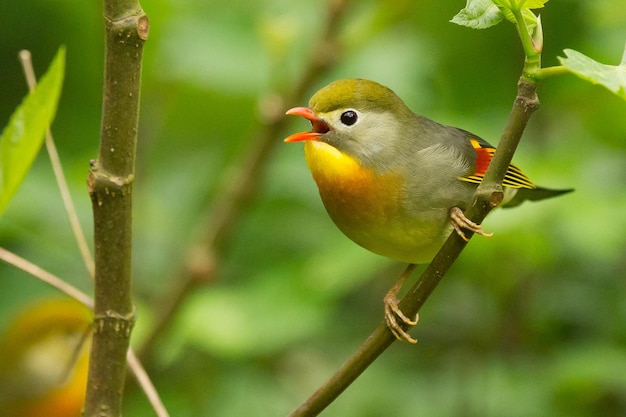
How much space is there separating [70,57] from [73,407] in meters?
1.36

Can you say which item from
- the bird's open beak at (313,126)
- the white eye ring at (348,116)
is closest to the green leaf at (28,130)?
the bird's open beak at (313,126)

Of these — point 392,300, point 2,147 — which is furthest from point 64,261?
point 2,147

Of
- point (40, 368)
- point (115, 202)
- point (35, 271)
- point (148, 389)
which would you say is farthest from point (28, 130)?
point (40, 368)

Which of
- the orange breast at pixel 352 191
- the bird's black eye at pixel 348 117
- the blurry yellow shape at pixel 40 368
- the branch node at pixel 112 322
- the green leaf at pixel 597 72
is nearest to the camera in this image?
the green leaf at pixel 597 72

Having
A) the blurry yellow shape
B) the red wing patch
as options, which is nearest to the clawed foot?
the red wing patch

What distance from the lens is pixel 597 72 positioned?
3.38ft

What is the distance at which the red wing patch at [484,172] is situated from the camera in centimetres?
194

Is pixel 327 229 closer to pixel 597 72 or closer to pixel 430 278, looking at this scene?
pixel 430 278

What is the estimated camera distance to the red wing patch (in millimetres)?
1939

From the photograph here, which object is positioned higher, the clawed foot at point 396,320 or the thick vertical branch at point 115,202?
the thick vertical branch at point 115,202

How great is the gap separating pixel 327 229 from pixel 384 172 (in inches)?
56.0

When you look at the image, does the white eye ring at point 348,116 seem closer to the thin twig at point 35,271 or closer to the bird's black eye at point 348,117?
the bird's black eye at point 348,117

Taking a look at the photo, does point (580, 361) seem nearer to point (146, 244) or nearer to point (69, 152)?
point (146, 244)

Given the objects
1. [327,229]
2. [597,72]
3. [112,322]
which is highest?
[597,72]
